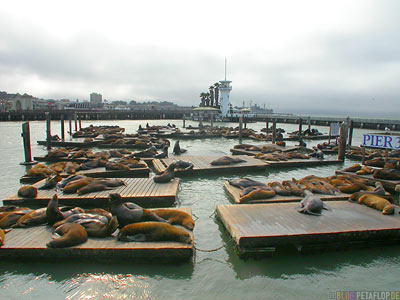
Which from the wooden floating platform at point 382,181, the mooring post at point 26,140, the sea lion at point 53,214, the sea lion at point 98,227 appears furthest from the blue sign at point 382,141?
the mooring post at point 26,140

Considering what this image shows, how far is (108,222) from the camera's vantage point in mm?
4625

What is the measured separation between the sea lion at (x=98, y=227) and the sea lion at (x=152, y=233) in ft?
0.61

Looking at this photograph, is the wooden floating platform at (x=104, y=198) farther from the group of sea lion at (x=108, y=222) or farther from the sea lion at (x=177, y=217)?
the sea lion at (x=177, y=217)

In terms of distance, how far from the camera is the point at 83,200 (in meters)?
6.59

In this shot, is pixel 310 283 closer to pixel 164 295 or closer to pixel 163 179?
pixel 164 295

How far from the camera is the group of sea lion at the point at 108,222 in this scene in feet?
14.4

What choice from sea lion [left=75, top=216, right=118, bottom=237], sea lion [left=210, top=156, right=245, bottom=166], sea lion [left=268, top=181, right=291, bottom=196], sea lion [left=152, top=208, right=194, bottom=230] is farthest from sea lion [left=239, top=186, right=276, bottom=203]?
sea lion [left=210, top=156, right=245, bottom=166]

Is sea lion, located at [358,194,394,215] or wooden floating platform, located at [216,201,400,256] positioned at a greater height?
sea lion, located at [358,194,394,215]

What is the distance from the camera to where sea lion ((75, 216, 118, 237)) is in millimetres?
4512

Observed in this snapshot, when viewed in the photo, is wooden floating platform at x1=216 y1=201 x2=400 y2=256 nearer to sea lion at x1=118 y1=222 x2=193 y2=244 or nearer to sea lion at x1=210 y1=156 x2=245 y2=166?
sea lion at x1=118 y1=222 x2=193 y2=244

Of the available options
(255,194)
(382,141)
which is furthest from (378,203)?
(382,141)

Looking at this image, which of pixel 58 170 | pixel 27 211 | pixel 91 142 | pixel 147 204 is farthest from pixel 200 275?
pixel 91 142

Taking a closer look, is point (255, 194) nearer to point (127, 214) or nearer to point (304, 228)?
point (304, 228)

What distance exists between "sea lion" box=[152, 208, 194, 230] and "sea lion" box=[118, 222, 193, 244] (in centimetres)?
29
